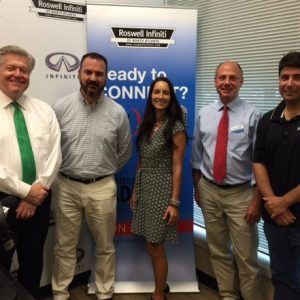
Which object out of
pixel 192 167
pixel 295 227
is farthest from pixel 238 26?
pixel 295 227

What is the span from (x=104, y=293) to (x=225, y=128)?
61.2 inches

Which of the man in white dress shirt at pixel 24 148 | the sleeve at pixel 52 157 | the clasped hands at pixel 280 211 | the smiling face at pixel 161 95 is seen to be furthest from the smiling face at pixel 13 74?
the clasped hands at pixel 280 211

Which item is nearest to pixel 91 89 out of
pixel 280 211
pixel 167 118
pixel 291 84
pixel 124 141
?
pixel 124 141

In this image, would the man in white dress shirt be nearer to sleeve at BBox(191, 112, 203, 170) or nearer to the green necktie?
the green necktie

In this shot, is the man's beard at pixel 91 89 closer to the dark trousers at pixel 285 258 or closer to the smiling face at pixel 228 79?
the smiling face at pixel 228 79

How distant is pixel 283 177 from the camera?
187 centimetres

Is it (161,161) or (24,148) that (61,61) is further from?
(161,161)

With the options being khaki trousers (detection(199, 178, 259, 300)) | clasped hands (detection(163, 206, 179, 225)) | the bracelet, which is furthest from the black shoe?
the bracelet

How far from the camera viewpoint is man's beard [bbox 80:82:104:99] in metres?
2.38

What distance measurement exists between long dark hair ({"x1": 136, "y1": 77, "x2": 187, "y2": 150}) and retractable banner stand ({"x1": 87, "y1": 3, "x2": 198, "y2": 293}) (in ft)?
1.22

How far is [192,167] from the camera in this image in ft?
8.74

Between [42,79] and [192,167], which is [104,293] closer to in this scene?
[192,167]

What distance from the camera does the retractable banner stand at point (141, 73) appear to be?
8.98ft

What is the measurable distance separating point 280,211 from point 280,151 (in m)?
0.32
